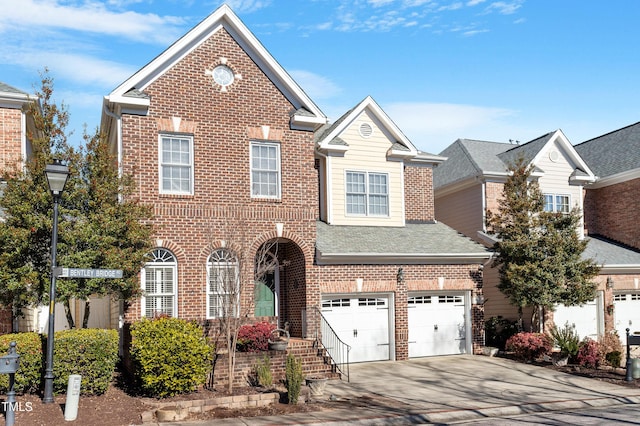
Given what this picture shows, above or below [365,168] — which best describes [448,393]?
below

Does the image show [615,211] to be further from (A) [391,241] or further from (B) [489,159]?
(A) [391,241]

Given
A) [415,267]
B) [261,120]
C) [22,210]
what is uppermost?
[261,120]

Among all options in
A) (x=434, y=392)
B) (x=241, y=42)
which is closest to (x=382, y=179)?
(x=241, y=42)

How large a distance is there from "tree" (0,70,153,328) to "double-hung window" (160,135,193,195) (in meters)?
2.37

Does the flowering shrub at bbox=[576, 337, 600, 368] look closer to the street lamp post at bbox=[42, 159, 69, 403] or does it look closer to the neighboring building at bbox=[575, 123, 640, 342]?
the neighboring building at bbox=[575, 123, 640, 342]

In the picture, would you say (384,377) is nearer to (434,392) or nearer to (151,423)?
(434,392)

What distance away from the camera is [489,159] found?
1129 inches

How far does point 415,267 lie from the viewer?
71.9 ft

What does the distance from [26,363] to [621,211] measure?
24.7m

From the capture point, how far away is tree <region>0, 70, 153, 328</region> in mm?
14781

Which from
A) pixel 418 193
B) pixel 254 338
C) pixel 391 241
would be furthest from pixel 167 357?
pixel 418 193

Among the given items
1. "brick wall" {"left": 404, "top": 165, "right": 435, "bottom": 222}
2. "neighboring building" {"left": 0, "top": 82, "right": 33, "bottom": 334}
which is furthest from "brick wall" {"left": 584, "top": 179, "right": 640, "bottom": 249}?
"neighboring building" {"left": 0, "top": 82, "right": 33, "bottom": 334}

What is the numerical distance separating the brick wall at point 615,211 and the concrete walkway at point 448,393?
1115 cm

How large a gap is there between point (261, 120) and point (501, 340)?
40.4 ft
